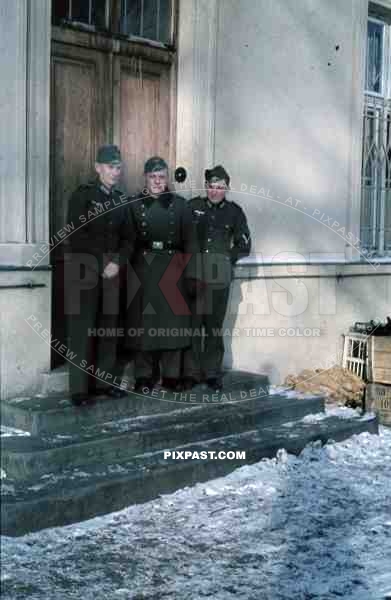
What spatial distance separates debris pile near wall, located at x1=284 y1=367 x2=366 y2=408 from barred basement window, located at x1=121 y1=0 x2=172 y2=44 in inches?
134

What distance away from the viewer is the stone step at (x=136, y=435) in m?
4.96

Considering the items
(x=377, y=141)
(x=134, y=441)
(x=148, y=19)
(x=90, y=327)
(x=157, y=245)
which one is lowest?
(x=134, y=441)

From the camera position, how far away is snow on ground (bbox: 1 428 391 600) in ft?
13.1

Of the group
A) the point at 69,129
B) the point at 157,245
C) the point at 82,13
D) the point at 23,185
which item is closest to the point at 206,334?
the point at 157,245

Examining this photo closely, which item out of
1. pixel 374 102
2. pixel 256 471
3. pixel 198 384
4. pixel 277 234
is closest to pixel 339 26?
pixel 374 102

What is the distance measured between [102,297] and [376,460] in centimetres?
253

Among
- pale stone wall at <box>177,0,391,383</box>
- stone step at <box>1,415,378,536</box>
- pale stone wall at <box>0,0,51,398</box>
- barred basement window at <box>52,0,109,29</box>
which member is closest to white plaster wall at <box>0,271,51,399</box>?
pale stone wall at <box>0,0,51,398</box>

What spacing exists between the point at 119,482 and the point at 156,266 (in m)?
1.74

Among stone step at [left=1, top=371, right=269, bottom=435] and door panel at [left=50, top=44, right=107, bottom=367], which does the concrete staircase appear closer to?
stone step at [left=1, top=371, right=269, bottom=435]

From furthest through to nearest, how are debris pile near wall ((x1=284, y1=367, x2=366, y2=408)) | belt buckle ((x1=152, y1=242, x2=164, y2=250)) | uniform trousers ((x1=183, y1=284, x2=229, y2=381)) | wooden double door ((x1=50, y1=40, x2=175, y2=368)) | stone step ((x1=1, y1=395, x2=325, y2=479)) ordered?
debris pile near wall ((x1=284, y1=367, x2=366, y2=408))
wooden double door ((x1=50, y1=40, x2=175, y2=368))
uniform trousers ((x1=183, y1=284, x2=229, y2=381))
belt buckle ((x1=152, y1=242, x2=164, y2=250))
stone step ((x1=1, y1=395, x2=325, y2=479))

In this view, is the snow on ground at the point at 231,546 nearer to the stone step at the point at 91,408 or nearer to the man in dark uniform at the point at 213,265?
the stone step at the point at 91,408

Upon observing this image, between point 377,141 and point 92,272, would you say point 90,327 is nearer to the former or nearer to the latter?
point 92,272

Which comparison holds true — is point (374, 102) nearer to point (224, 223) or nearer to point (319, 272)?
point (319, 272)

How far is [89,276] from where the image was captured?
5.58 meters
